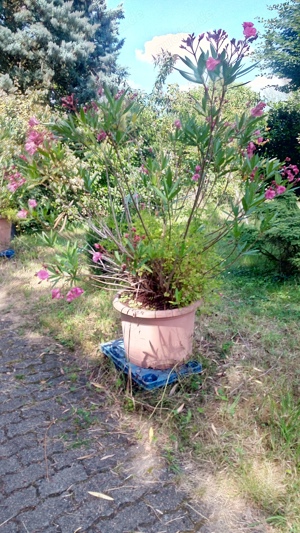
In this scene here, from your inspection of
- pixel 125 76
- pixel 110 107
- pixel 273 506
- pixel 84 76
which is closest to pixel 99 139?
pixel 110 107

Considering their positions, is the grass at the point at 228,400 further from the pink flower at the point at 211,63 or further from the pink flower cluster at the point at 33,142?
the pink flower at the point at 211,63

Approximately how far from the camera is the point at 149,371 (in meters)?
2.07

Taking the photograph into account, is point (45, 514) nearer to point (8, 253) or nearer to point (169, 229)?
point (169, 229)

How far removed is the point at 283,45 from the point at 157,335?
43.2 ft

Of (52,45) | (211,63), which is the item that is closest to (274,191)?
(211,63)

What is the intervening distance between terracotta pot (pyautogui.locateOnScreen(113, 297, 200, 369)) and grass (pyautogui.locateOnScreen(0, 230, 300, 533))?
0.16 metres

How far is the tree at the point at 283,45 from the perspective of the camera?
11680mm

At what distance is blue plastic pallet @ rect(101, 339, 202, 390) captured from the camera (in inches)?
77.4

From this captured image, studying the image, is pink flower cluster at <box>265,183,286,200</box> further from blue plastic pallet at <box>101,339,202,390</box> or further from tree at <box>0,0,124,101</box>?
tree at <box>0,0,124,101</box>

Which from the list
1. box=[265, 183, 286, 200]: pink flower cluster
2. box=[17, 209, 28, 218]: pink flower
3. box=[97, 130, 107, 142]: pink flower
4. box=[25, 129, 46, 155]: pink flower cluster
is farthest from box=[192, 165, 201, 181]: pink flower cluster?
box=[17, 209, 28, 218]: pink flower

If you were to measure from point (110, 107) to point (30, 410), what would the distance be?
1628mm

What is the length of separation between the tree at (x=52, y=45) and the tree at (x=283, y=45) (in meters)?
5.85

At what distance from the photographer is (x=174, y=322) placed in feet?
6.79

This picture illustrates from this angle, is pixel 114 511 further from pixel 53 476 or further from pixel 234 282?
pixel 234 282
